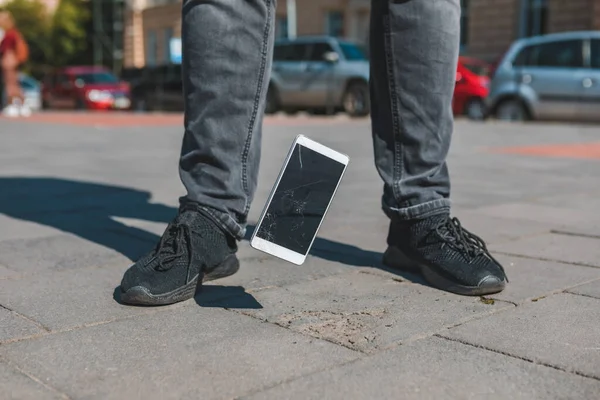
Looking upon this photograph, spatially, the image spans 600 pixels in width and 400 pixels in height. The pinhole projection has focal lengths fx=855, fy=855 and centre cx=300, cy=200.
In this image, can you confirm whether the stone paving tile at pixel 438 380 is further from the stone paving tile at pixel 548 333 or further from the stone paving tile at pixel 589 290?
the stone paving tile at pixel 589 290

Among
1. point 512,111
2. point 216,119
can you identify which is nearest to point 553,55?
point 512,111

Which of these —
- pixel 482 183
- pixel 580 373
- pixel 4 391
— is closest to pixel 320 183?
pixel 580 373

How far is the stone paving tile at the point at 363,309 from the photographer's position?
5.62ft

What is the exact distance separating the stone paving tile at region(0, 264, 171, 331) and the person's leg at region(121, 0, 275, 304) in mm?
A: 164

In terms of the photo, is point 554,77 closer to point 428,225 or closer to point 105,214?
point 105,214

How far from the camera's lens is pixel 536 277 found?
224 centimetres

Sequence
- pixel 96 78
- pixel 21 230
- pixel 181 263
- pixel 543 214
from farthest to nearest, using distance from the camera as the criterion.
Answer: pixel 96 78 → pixel 543 214 → pixel 21 230 → pixel 181 263

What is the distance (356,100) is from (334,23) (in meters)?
12.4

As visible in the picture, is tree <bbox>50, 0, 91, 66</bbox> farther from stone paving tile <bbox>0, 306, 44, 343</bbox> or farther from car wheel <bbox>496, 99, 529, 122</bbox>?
stone paving tile <bbox>0, 306, 44, 343</bbox>

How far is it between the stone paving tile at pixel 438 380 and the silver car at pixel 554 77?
1096 cm

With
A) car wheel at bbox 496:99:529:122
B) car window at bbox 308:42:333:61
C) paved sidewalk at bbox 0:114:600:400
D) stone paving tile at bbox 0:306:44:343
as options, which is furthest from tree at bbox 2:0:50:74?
stone paving tile at bbox 0:306:44:343

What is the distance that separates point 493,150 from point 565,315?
15.8ft

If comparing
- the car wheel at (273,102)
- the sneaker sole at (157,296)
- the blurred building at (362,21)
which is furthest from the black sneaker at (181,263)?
the blurred building at (362,21)

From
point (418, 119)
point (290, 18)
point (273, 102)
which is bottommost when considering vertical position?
point (273, 102)
